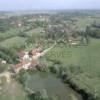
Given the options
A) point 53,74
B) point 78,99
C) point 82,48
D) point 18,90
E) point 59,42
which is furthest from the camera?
point 59,42

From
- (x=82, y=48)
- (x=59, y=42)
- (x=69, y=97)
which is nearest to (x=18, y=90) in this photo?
(x=69, y=97)

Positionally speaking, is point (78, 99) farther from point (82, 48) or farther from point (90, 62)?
point (82, 48)

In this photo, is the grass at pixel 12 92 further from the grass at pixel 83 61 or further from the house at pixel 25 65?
the grass at pixel 83 61

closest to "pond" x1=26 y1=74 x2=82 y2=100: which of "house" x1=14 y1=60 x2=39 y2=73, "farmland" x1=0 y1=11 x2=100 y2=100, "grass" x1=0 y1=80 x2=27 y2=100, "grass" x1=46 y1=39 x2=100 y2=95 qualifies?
"farmland" x1=0 y1=11 x2=100 y2=100

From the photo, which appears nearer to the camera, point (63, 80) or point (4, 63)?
point (63, 80)

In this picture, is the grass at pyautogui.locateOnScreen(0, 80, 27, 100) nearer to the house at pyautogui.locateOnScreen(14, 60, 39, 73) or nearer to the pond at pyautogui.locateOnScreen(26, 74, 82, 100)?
the pond at pyautogui.locateOnScreen(26, 74, 82, 100)


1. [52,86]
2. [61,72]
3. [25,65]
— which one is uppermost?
[61,72]

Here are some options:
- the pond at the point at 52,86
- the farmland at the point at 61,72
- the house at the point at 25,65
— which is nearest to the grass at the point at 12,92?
the farmland at the point at 61,72

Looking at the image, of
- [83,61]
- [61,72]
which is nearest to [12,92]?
[61,72]

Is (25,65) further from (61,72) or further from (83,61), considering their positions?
(83,61)
